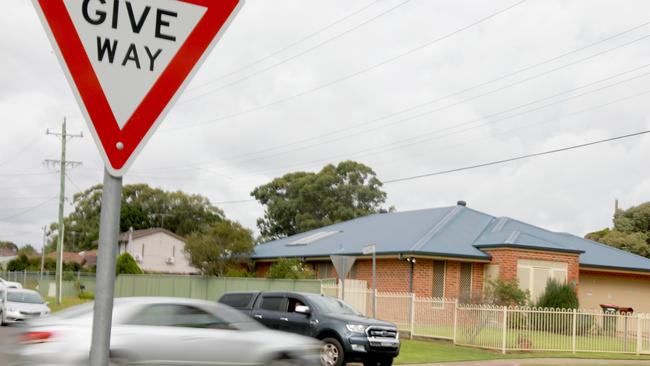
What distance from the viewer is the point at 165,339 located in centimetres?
1202

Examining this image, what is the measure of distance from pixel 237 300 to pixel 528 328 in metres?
9.58

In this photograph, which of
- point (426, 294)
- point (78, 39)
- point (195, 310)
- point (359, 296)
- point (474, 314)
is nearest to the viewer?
point (78, 39)

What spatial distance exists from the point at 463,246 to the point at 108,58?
109 feet

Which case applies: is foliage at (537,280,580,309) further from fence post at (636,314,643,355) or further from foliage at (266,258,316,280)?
foliage at (266,258,316,280)

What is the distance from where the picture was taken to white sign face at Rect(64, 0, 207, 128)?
8.48 feet

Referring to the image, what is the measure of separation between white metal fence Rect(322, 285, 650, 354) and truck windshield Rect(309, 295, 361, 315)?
6360mm

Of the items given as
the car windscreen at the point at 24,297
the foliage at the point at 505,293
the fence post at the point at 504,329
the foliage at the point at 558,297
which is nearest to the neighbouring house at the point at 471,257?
the foliage at the point at 505,293

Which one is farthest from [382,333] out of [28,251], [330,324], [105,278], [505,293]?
[28,251]

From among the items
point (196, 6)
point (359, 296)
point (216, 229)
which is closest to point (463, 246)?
Result: point (359, 296)

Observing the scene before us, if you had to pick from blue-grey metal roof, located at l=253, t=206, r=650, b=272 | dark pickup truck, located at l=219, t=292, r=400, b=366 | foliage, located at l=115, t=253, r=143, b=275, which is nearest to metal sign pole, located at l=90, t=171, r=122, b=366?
dark pickup truck, located at l=219, t=292, r=400, b=366

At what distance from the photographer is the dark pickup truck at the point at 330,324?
18.4m

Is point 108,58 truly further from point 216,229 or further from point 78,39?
point 216,229

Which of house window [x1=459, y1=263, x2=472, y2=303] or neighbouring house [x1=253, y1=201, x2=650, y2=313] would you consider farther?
house window [x1=459, y1=263, x2=472, y2=303]

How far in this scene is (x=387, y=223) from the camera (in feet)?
139
